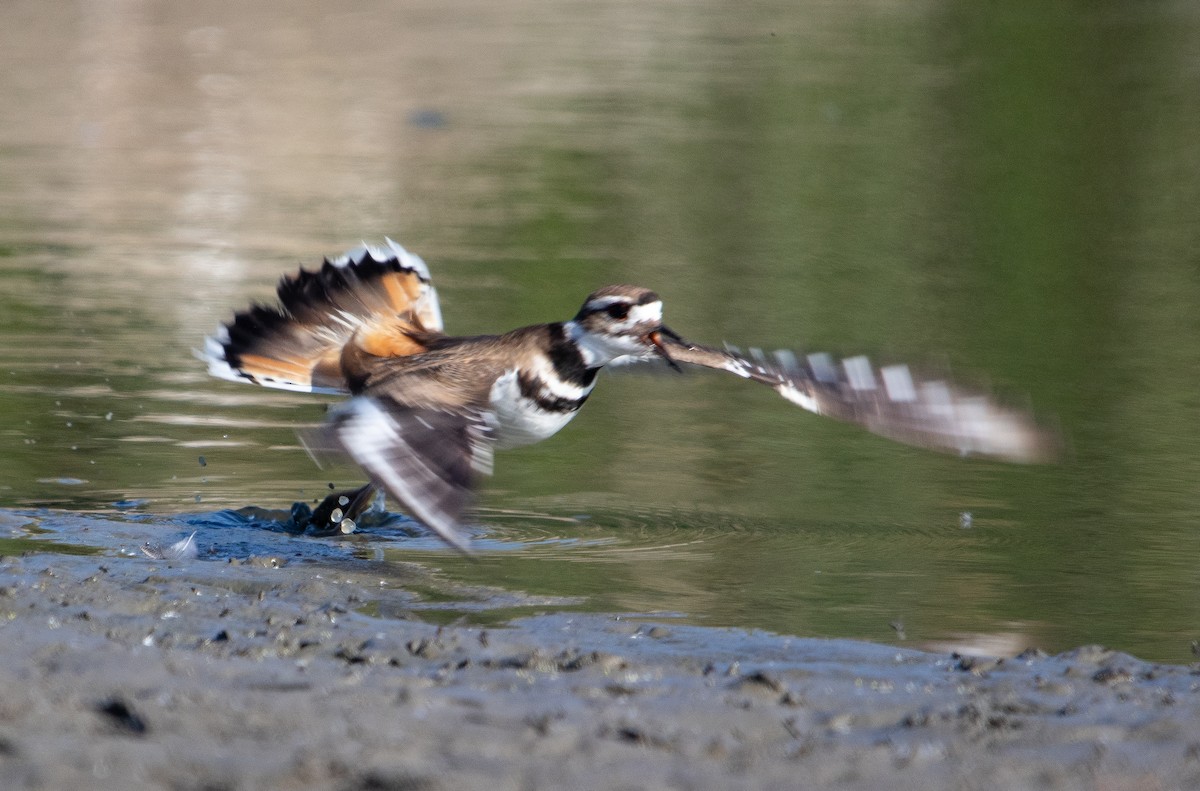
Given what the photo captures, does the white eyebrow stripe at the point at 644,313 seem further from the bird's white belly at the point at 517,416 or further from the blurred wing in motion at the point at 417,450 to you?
the blurred wing in motion at the point at 417,450

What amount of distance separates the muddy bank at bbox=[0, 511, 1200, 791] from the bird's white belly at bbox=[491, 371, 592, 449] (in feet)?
4.62

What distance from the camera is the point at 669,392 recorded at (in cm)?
950

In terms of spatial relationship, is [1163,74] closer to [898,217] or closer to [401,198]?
[898,217]

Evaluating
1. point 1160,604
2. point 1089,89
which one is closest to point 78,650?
point 1160,604

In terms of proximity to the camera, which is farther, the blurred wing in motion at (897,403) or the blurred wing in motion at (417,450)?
the blurred wing in motion at (897,403)

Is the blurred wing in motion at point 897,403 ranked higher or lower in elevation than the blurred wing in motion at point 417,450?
higher

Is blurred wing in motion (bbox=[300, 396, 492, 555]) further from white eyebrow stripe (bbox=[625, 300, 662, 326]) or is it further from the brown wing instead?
the brown wing

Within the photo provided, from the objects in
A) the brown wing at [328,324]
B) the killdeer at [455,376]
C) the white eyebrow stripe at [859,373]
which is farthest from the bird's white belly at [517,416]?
the white eyebrow stripe at [859,373]

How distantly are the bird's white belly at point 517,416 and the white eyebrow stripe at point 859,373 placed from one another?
1.05 metres

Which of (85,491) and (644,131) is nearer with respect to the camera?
(85,491)

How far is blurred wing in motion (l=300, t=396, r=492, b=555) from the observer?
17.4 feet

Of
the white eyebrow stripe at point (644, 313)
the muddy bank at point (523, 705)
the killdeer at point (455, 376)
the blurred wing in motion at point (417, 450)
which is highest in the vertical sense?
the white eyebrow stripe at point (644, 313)

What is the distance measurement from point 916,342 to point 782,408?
1.44m

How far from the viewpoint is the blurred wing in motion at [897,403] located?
6.64 meters
